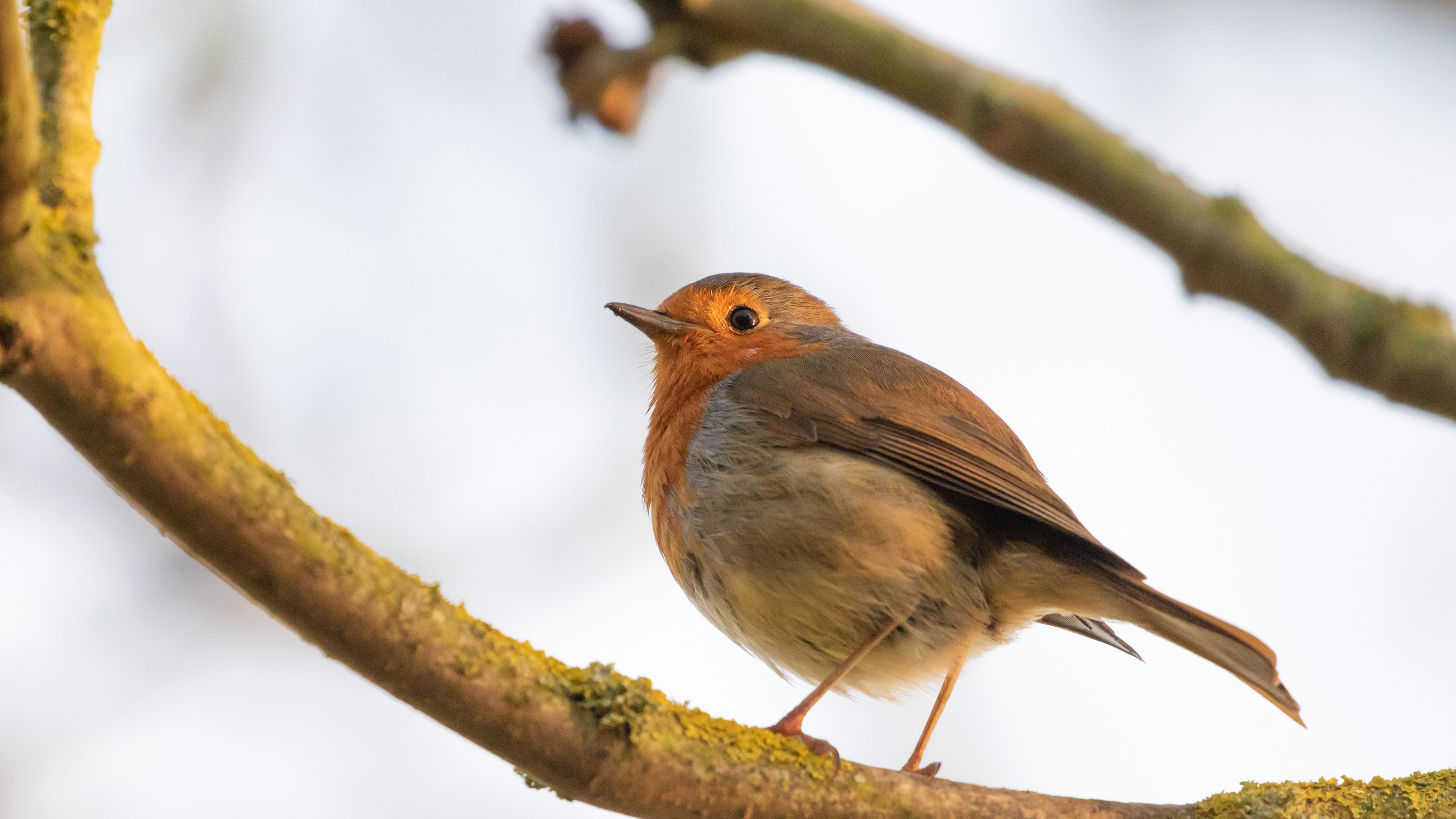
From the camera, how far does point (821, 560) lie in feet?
11.3

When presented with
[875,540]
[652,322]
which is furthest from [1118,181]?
[652,322]

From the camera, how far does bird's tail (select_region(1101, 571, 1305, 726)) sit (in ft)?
9.78

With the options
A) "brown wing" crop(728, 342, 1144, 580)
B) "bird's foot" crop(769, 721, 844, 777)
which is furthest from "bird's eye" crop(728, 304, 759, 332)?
"bird's foot" crop(769, 721, 844, 777)

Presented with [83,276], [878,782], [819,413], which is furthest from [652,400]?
[83,276]

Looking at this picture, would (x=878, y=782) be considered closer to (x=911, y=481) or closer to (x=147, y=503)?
(x=911, y=481)

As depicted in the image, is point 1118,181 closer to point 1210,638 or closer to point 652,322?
point 1210,638

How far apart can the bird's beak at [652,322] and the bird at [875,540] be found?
1.61 ft

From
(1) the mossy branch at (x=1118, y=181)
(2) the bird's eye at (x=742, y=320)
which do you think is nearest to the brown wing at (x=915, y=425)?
(2) the bird's eye at (x=742, y=320)

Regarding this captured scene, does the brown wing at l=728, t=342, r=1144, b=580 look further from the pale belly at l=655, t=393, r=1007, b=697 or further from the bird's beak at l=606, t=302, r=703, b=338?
the bird's beak at l=606, t=302, r=703, b=338

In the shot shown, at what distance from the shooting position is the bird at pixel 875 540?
11.3 ft

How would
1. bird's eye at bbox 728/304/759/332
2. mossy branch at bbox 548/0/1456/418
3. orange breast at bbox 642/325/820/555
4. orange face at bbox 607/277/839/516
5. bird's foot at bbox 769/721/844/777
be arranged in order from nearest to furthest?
bird's foot at bbox 769/721/844/777
mossy branch at bbox 548/0/1456/418
orange breast at bbox 642/325/820/555
orange face at bbox 607/277/839/516
bird's eye at bbox 728/304/759/332

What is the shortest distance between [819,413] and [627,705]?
67.6 inches

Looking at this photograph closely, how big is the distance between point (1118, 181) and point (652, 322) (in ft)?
5.76

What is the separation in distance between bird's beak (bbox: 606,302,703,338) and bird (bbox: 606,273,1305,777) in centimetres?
49
